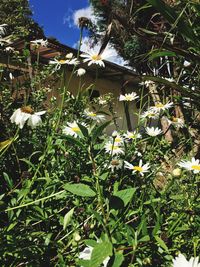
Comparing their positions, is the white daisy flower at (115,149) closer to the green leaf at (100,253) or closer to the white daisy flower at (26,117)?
the white daisy flower at (26,117)

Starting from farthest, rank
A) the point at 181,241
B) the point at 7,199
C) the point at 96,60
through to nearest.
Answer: the point at 96,60, the point at 7,199, the point at 181,241

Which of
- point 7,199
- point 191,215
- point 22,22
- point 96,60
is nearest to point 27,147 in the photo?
point 7,199

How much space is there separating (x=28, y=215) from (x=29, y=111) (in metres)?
0.23

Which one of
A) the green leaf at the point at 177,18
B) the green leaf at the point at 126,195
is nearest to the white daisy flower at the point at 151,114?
the green leaf at the point at 177,18

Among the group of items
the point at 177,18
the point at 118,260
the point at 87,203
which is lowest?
the point at 87,203

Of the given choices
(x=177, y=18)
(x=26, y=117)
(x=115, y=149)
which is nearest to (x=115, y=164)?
(x=115, y=149)

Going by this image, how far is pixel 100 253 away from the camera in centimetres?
53

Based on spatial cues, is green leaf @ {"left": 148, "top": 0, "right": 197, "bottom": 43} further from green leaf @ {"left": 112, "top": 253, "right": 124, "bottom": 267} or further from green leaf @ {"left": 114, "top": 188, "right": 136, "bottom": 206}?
green leaf @ {"left": 112, "top": 253, "right": 124, "bottom": 267}

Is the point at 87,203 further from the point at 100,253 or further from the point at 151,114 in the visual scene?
the point at 151,114

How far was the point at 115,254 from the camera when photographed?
1.82 feet

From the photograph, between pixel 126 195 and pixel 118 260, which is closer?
pixel 118 260

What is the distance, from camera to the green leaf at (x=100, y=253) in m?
0.51

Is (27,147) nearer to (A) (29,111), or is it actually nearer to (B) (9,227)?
(A) (29,111)

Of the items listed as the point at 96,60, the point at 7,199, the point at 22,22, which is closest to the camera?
the point at 7,199
